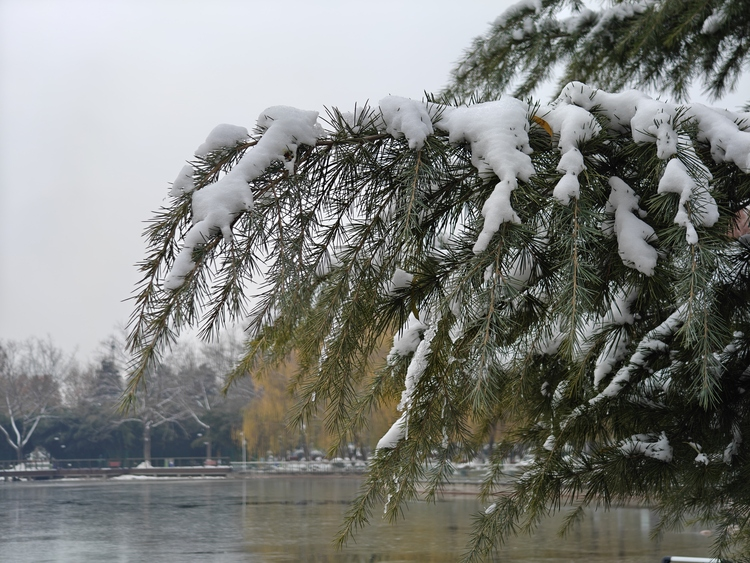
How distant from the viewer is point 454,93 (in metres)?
3.29

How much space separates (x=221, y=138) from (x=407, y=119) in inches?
13.5

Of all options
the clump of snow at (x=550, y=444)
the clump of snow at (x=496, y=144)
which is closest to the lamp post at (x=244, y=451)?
the clump of snow at (x=550, y=444)

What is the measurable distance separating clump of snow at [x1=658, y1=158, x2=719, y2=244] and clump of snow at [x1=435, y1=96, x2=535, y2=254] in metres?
0.22

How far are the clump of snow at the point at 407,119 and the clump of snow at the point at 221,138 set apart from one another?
269 millimetres

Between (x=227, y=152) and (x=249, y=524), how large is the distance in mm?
21130

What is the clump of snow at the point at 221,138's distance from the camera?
4.59ft

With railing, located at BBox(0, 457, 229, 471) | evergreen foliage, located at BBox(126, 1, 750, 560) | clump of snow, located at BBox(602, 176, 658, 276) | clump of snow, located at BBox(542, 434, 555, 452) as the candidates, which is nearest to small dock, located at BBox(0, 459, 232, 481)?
railing, located at BBox(0, 457, 229, 471)

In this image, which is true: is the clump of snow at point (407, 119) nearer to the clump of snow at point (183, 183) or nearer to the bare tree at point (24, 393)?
the clump of snow at point (183, 183)

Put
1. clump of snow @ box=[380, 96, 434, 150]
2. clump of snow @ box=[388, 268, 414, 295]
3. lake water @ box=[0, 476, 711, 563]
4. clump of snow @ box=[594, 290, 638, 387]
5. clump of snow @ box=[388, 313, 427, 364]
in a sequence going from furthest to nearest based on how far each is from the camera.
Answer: lake water @ box=[0, 476, 711, 563] < clump of snow @ box=[388, 313, 427, 364] < clump of snow @ box=[594, 290, 638, 387] < clump of snow @ box=[388, 268, 414, 295] < clump of snow @ box=[380, 96, 434, 150]

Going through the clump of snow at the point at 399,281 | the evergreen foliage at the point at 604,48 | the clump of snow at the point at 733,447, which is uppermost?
the evergreen foliage at the point at 604,48

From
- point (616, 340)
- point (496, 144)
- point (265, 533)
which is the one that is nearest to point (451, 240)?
point (496, 144)

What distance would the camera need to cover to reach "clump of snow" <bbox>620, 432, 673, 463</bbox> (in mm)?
1993

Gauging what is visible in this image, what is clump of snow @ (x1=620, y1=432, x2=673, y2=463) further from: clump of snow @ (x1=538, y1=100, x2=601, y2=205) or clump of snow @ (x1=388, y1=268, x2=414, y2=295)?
clump of snow @ (x1=538, y1=100, x2=601, y2=205)

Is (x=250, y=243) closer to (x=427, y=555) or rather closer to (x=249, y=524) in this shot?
(x=427, y=555)
